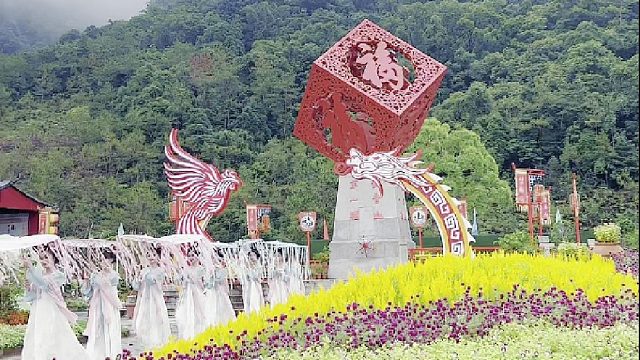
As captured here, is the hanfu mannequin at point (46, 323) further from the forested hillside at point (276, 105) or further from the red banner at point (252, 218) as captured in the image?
the forested hillside at point (276, 105)

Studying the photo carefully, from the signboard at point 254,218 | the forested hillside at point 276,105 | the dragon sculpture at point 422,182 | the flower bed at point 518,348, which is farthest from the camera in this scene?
the forested hillside at point 276,105

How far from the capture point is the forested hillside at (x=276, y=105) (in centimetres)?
3216

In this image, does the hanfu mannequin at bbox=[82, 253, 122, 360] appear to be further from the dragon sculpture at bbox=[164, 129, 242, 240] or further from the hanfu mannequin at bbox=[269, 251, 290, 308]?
the dragon sculpture at bbox=[164, 129, 242, 240]

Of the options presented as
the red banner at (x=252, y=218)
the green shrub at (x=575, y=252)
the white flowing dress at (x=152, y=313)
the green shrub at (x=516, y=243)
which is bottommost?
the white flowing dress at (x=152, y=313)

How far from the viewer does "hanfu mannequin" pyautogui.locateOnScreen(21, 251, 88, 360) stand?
25.5 ft

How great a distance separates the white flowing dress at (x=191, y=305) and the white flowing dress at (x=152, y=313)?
1.51 feet

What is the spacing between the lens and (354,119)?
16828mm

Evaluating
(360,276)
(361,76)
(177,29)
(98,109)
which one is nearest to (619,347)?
(360,276)

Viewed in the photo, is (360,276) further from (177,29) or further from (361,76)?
(177,29)

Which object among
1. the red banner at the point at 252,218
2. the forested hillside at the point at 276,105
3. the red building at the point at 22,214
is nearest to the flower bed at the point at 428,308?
the red banner at the point at 252,218

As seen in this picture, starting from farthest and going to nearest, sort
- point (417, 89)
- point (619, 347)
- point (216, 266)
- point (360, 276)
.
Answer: point (417, 89)
point (216, 266)
point (360, 276)
point (619, 347)

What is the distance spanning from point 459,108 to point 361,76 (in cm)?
2139

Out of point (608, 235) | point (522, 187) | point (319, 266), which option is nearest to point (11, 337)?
point (319, 266)

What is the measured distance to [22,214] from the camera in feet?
74.1
